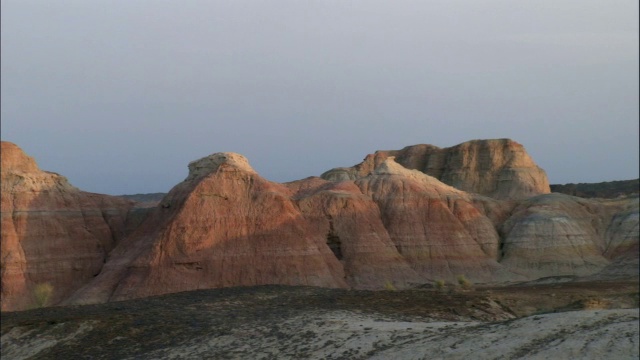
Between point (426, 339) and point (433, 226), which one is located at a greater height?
point (433, 226)

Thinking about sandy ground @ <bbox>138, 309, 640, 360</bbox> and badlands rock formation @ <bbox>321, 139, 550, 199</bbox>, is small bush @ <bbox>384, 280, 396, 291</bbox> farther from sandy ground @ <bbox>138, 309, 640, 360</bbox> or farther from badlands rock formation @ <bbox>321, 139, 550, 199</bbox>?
badlands rock formation @ <bbox>321, 139, 550, 199</bbox>

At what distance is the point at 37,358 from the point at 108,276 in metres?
22.0

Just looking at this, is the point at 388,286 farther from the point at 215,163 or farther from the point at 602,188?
the point at 602,188

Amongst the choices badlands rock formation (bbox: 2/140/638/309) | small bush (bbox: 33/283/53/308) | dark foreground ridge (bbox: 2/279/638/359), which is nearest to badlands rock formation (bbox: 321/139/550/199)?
badlands rock formation (bbox: 2/140/638/309)

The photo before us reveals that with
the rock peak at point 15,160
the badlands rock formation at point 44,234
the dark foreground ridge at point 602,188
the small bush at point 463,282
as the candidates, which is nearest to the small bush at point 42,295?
the badlands rock formation at point 44,234

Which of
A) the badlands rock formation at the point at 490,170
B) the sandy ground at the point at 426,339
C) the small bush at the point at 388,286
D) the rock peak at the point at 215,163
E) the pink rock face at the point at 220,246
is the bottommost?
the sandy ground at the point at 426,339

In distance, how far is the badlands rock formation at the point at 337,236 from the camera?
163 ft

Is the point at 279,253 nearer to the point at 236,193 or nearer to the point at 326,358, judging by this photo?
the point at 236,193

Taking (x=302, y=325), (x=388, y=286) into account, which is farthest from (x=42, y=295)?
(x=302, y=325)

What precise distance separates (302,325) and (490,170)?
58.1 metres

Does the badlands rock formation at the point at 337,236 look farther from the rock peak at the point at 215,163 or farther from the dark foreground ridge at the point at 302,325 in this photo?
the dark foreground ridge at the point at 302,325

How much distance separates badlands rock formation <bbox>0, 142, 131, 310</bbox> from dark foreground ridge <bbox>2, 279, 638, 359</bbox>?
527 inches

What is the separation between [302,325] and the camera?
26.5m

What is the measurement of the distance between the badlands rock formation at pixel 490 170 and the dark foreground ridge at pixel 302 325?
41.9 metres
